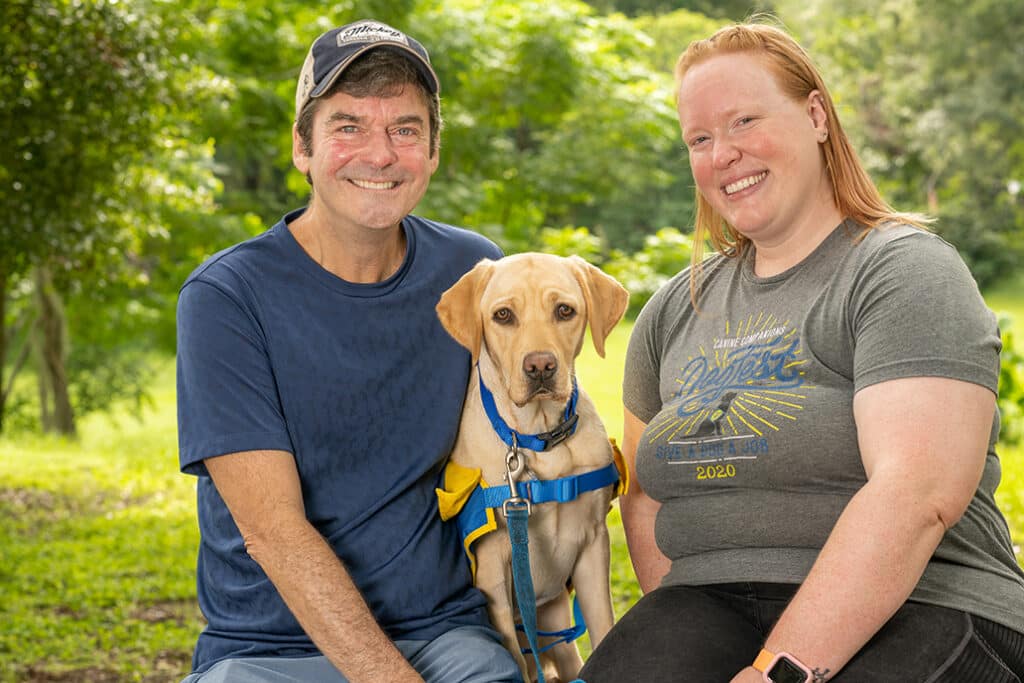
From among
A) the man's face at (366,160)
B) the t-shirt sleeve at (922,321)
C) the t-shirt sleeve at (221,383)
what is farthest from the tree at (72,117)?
the t-shirt sleeve at (922,321)

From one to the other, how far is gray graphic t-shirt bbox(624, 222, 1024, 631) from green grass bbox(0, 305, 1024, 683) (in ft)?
7.94

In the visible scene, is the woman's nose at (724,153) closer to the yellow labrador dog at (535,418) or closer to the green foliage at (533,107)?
the yellow labrador dog at (535,418)

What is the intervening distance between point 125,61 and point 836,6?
31528 millimetres

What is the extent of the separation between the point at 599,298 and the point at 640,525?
69 cm

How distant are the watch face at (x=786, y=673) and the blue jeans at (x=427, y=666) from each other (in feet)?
2.48

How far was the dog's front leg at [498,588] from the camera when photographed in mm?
2965

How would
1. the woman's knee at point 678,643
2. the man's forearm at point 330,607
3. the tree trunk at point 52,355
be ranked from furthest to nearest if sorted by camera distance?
1. the tree trunk at point 52,355
2. the man's forearm at point 330,607
3. the woman's knee at point 678,643

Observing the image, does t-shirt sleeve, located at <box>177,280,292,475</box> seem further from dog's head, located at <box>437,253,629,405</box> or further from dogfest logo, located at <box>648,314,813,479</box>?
dogfest logo, located at <box>648,314,813,479</box>

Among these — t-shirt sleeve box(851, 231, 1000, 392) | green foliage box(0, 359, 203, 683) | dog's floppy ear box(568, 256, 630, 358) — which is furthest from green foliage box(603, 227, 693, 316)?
t-shirt sleeve box(851, 231, 1000, 392)

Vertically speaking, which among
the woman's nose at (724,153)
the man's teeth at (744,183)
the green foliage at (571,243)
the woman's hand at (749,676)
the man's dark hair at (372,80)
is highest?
the green foliage at (571,243)

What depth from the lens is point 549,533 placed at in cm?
302

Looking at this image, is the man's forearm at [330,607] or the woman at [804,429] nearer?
the woman at [804,429]

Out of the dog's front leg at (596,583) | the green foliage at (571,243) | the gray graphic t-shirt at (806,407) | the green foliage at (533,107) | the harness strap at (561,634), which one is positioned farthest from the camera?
the green foliage at (571,243)

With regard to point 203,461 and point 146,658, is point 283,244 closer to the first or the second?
point 203,461
